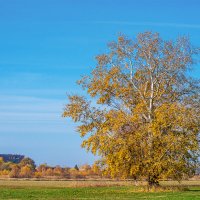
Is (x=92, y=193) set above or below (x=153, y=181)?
below

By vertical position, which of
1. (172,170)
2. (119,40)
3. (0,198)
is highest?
(119,40)

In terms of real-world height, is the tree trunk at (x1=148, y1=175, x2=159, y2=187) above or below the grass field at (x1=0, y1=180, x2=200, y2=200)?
above

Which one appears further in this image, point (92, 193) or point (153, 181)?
point (153, 181)

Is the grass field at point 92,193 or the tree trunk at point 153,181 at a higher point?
the tree trunk at point 153,181

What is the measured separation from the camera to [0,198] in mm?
41781

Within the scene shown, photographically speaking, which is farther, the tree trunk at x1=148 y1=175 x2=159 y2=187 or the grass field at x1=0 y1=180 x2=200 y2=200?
the tree trunk at x1=148 y1=175 x2=159 y2=187

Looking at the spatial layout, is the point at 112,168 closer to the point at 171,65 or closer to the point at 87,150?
the point at 87,150

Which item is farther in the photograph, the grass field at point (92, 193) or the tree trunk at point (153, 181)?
the tree trunk at point (153, 181)

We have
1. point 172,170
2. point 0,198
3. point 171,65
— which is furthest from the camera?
point 171,65

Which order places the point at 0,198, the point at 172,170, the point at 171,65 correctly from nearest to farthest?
the point at 0,198, the point at 172,170, the point at 171,65

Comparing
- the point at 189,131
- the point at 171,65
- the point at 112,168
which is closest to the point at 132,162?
the point at 112,168

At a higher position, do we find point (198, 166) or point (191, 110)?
point (191, 110)

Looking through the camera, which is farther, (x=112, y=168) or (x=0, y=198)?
(x=112, y=168)

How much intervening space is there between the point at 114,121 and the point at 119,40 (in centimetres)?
921
